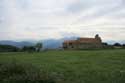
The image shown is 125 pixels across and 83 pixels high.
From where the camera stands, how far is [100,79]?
49.0ft

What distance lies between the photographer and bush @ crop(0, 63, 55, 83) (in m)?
13.1

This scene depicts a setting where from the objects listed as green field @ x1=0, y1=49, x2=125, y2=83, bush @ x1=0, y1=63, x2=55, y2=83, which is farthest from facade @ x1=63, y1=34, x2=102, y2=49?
bush @ x1=0, y1=63, x2=55, y2=83

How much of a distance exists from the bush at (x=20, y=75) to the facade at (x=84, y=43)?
93.8m

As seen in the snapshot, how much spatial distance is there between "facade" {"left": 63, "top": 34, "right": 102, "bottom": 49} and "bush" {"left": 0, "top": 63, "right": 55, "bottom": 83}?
3694 inches

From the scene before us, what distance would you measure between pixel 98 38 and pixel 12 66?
351ft

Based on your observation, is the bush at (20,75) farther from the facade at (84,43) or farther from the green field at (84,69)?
the facade at (84,43)

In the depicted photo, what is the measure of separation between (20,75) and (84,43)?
10177 centimetres

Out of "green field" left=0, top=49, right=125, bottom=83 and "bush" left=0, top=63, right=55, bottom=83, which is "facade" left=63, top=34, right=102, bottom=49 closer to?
"green field" left=0, top=49, right=125, bottom=83

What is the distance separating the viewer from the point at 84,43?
378 feet

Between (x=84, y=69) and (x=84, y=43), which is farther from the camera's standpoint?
(x=84, y=43)

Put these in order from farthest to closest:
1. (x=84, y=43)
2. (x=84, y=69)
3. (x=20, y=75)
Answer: (x=84, y=43) < (x=84, y=69) < (x=20, y=75)

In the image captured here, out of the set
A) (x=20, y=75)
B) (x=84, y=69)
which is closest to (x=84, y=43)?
(x=84, y=69)

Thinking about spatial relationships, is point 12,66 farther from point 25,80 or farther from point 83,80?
point 83,80

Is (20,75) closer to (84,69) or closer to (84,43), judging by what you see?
(84,69)
